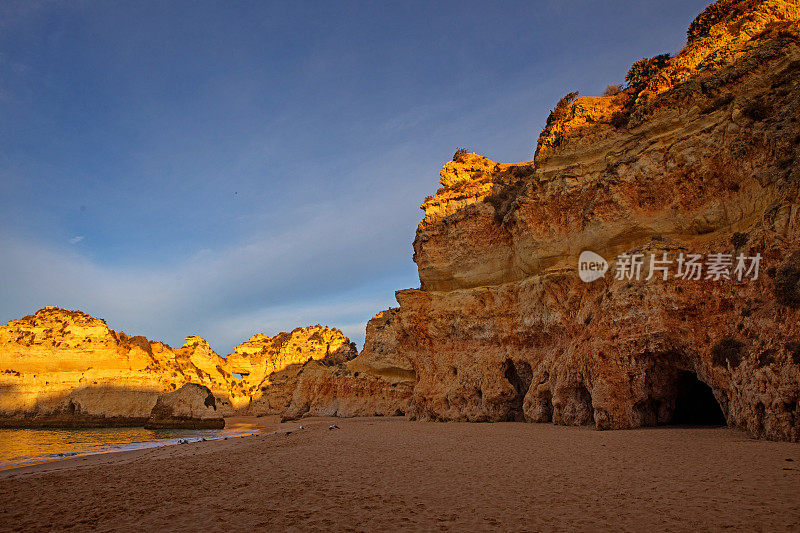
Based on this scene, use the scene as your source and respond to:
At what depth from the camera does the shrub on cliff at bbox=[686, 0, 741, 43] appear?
17.9m

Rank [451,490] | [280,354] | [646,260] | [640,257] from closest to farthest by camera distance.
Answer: [451,490]
[646,260]
[640,257]
[280,354]

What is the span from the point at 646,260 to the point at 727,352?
4.35m

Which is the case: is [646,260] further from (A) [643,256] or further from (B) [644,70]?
(B) [644,70]

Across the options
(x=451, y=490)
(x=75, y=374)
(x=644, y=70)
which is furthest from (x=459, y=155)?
(x=75, y=374)

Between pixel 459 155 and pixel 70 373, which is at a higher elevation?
pixel 459 155

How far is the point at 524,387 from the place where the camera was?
22609 mm

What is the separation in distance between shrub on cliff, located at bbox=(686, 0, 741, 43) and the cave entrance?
15.5 metres

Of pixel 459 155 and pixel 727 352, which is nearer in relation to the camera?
pixel 727 352

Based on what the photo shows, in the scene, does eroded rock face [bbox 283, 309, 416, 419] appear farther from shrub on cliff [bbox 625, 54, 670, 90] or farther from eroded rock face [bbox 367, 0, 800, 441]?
shrub on cliff [bbox 625, 54, 670, 90]

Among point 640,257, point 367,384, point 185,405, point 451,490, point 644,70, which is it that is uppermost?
point 644,70

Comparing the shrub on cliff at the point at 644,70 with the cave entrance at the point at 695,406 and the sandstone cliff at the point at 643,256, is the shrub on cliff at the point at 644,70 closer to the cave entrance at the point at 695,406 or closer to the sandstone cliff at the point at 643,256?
the sandstone cliff at the point at 643,256

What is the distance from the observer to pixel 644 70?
21000 millimetres

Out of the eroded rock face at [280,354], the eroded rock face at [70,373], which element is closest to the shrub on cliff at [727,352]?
the eroded rock face at [70,373]

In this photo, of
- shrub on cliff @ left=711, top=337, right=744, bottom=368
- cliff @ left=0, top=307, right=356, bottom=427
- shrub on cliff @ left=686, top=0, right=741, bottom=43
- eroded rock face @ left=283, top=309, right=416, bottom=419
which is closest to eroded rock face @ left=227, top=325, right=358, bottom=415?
eroded rock face @ left=283, top=309, right=416, bottom=419
